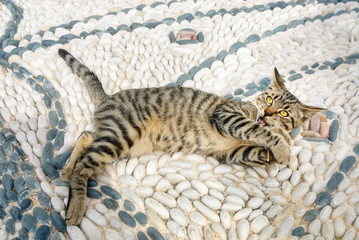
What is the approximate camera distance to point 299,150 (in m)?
2.16

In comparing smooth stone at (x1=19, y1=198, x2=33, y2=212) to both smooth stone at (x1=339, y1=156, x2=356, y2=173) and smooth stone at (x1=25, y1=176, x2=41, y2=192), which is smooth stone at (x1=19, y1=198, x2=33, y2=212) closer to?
smooth stone at (x1=25, y1=176, x2=41, y2=192)

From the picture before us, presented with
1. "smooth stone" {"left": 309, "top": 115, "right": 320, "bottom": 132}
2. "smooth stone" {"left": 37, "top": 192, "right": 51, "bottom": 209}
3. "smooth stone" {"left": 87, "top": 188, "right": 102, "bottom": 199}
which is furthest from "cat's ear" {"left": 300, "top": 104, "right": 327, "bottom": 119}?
"smooth stone" {"left": 37, "top": 192, "right": 51, "bottom": 209}

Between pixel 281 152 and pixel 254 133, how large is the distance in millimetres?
192

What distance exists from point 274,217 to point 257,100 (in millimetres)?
802

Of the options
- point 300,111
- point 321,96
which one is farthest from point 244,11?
point 300,111

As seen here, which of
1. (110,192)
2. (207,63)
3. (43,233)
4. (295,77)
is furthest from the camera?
(207,63)

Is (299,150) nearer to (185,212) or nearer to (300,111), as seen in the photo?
(300,111)

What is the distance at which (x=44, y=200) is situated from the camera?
1.82m

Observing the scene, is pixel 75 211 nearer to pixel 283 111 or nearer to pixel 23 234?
pixel 23 234

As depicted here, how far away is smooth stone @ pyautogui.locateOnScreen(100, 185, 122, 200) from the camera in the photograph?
189cm

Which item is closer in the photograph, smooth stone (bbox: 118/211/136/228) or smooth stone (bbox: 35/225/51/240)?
smooth stone (bbox: 35/225/51/240)

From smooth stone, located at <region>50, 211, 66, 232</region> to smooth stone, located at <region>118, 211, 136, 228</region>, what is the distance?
29cm

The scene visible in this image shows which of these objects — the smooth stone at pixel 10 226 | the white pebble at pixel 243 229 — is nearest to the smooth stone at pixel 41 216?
the smooth stone at pixel 10 226

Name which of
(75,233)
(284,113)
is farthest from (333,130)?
(75,233)
